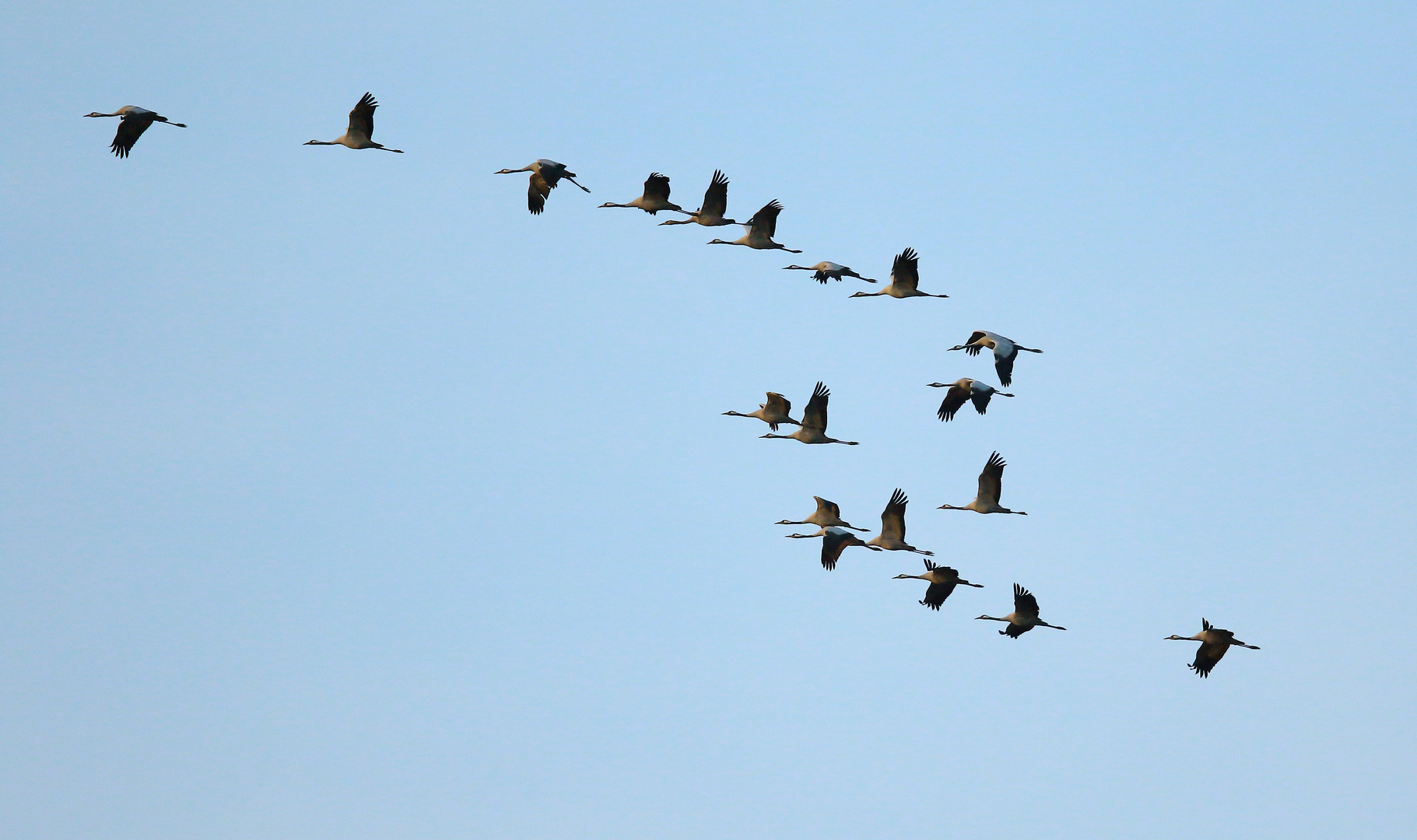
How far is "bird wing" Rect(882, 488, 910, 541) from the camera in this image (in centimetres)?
3784

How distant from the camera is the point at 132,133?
113 ft

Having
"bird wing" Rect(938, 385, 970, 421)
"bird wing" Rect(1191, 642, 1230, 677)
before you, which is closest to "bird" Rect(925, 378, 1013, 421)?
"bird wing" Rect(938, 385, 970, 421)

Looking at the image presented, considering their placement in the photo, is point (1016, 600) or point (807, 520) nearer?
point (1016, 600)

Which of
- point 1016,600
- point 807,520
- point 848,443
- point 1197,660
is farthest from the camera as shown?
point 807,520

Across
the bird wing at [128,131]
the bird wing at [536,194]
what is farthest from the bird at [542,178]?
the bird wing at [128,131]

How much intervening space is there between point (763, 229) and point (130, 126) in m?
13.7

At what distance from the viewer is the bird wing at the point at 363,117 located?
3672 centimetres

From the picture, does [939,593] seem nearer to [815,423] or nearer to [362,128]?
[815,423]

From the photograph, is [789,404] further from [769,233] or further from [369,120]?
[369,120]

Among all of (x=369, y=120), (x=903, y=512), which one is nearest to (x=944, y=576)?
(x=903, y=512)

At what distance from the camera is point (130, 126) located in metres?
34.4

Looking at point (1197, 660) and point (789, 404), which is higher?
point (789, 404)

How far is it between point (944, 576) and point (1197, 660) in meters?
6.09

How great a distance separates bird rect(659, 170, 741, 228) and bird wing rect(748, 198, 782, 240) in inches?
21.3
